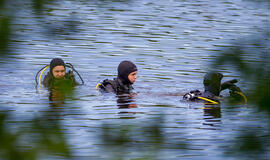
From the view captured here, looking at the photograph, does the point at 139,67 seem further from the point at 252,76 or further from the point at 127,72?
the point at 252,76

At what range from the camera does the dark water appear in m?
1.58

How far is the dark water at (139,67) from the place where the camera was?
62.2 inches

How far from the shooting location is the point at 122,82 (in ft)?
42.6

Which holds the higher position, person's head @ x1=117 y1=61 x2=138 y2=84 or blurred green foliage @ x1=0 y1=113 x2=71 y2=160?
blurred green foliage @ x1=0 y1=113 x2=71 y2=160

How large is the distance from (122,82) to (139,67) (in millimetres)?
3611

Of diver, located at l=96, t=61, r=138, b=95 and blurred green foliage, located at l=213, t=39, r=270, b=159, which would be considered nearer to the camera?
blurred green foliage, located at l=213, t=39, r=270, b=159

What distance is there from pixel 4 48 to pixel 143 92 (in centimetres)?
1133

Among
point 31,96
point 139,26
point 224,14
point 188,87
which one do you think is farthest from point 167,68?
point 224,14

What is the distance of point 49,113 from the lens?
5.82ft

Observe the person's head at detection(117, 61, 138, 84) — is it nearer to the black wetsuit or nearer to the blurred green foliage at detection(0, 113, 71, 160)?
the black wetsuit

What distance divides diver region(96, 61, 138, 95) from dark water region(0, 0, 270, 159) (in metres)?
0.32

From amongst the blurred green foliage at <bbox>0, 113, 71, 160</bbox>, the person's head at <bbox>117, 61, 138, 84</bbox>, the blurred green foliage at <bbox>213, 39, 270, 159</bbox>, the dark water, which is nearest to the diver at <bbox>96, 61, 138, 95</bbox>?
the person's head at <bbox>117, 61, 138, 84</bbox>

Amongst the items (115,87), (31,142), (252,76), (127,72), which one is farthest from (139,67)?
(31,142)

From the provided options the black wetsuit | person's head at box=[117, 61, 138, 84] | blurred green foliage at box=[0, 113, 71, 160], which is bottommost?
the black wetsuit
